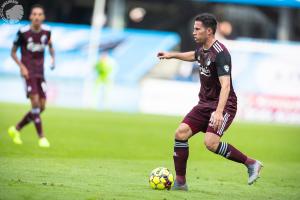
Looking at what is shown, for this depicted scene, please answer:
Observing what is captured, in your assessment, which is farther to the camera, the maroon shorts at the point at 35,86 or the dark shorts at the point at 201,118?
the maroon shorts at the point at 35,86

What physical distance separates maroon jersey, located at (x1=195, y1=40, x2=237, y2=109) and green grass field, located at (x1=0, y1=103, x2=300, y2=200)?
116cm

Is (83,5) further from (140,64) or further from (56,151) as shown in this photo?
(56,151)

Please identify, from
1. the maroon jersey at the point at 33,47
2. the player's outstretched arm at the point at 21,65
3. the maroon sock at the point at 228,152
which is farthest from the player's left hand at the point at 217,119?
the maroon jersey at the point at 33,47

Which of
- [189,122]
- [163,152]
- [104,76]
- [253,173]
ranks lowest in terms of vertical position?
[104,76]

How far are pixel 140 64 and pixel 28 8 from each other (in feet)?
23.0

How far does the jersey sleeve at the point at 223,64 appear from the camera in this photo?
9141mm

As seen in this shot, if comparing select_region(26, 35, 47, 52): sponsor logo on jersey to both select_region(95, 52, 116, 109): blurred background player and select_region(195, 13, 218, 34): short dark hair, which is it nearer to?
select_region(195, 13, 218, 34): short dark hair

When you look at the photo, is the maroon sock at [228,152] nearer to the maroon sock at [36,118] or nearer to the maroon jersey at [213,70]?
the maroon jersey at [213,70]

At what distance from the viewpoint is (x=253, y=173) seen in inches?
378

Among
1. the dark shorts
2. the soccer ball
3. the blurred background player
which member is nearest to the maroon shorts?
the dark shorts

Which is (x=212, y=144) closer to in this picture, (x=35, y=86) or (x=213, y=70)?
(x=213, y=70)

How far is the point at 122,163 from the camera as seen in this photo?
1249 centimetres

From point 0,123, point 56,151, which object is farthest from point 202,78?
point 0,123

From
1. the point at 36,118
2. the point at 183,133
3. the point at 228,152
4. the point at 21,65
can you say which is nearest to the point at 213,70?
the point at 183,133
